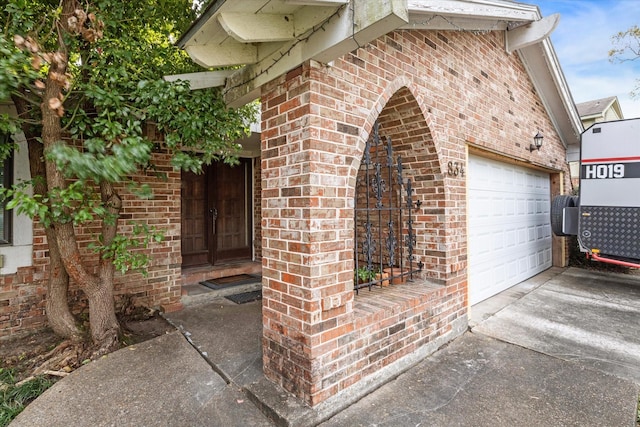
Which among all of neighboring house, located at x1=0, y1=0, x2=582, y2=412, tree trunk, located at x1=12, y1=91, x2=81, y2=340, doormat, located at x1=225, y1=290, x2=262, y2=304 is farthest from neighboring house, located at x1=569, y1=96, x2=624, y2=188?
tree trunk, located at x1=12, y1=91, x2=81, y2=340

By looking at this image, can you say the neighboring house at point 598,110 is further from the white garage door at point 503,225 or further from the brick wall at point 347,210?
the brick wall at point 347,210

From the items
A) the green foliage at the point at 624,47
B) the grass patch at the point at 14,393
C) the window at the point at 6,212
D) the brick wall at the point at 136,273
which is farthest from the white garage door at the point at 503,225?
the green foliage at the point at 624,47

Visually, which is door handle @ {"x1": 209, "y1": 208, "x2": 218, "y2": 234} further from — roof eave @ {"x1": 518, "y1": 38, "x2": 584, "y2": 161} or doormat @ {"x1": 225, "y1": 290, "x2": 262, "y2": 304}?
roof eave @ {"x1": 518, "y1": 38, "x2": 584, "y2": 161}

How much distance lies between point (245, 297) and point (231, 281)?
0.70m

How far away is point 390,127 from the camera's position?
338cm

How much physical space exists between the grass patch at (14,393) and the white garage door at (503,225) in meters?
4.41

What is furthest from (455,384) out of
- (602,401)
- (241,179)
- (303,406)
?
(241,179)

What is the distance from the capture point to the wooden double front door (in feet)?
17.7

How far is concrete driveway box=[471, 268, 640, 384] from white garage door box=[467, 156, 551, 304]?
1.10 feet

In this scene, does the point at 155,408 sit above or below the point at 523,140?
below

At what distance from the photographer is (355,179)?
2.42 metres

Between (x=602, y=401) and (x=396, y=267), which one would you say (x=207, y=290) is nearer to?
(x=396, y=267)

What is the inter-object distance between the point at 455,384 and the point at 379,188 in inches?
68.9

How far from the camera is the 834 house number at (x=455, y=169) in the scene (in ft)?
11.3
